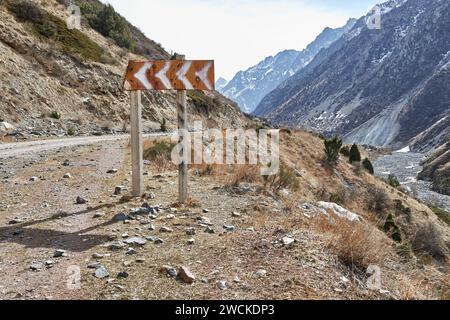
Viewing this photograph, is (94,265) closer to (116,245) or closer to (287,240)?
(116,245)

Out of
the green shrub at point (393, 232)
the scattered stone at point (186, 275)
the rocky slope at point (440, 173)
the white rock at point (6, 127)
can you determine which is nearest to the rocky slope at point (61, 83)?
the white rock at point (6, 127)

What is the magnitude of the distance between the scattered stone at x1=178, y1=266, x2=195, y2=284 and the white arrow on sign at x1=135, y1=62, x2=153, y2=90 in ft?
13.8

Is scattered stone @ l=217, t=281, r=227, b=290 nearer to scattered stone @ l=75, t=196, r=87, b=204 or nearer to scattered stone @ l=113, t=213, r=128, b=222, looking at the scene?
scattered stone @ l=113, t=213, r=128, b=222

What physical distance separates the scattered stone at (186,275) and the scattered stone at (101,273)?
0.84m

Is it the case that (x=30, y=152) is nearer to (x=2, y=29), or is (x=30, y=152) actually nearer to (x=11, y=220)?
(x=11, y=220)

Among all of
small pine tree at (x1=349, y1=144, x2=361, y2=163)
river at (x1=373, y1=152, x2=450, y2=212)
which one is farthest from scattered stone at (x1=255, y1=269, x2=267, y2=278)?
river at (x1=373, y1=152, x2=450, y2=212)

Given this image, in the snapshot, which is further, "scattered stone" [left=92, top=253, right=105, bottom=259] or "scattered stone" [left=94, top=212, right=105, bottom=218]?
"scattered stone" [left=94, top=212, right=105, bottom=218]

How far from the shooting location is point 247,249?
577 centimetres

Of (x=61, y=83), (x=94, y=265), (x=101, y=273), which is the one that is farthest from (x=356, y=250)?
(x=61, y=83)

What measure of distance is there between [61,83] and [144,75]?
25.3m

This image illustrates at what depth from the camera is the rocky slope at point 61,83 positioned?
83.4 ft

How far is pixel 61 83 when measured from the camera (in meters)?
31.0

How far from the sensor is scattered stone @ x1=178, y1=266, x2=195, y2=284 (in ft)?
15.7
